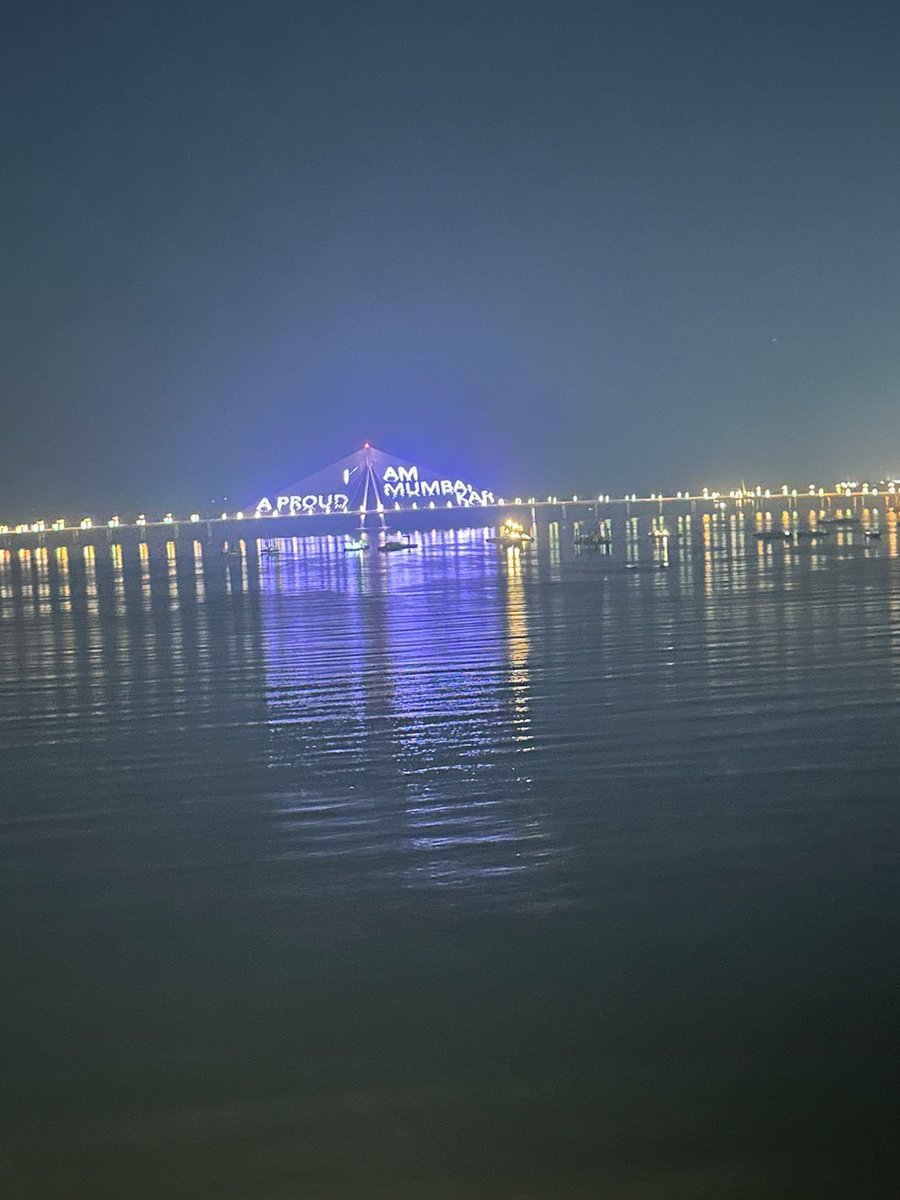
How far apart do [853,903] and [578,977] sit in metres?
1.42

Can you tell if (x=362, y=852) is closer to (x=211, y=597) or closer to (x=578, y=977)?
(x=578, y=977)

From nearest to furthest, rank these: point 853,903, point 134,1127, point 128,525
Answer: point 134,1127 → point 853,903 → point 128,525

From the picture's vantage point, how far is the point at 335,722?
1047 centimetres

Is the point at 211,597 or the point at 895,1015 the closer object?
the point at 895,1015

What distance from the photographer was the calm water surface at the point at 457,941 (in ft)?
11.8

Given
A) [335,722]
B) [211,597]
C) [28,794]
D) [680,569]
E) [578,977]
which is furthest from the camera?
[680,569]

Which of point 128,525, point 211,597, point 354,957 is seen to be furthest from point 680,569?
point 128,525

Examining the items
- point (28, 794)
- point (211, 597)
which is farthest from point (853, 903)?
point (211, 597)

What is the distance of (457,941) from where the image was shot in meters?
5.06

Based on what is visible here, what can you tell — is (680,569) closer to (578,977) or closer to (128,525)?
(578,977)

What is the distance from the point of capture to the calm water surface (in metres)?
3.59

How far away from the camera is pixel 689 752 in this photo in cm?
855

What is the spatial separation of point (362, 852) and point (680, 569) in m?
25.6

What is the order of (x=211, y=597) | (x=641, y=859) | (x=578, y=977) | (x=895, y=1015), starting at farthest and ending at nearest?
(x=211, y=597)
(x=641, y=859)
(x=578, y=977)
(x=895, y=1015)
